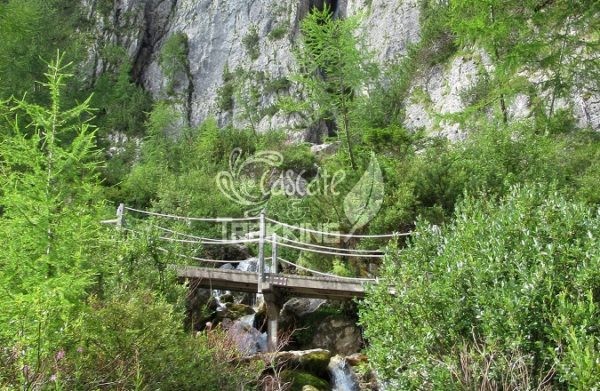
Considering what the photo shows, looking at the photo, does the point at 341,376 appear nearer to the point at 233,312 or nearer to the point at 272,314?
the point at 272,314

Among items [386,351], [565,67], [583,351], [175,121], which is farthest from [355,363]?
[175,121]

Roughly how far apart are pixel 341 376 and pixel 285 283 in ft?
5.38

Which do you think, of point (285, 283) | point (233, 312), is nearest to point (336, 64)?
point (285, 283)

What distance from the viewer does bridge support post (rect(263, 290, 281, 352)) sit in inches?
350

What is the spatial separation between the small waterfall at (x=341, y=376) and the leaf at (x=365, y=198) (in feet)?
8.41

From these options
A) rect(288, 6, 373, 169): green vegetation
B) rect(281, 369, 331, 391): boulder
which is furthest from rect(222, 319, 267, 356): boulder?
rect(288, 6, 373, 169): green vegetation

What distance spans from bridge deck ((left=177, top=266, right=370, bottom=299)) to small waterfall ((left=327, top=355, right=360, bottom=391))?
1058mm

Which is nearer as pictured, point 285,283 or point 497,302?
point 497,302

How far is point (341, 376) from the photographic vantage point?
7996mm

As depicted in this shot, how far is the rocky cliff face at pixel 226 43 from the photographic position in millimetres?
25109

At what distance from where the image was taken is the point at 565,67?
399 inches

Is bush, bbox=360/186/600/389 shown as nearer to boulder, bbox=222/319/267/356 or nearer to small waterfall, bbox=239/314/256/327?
boulder, bbox=222/319/267/356

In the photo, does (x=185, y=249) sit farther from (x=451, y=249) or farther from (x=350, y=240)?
(x=451, y=249)

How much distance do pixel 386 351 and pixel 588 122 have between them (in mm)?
11185
